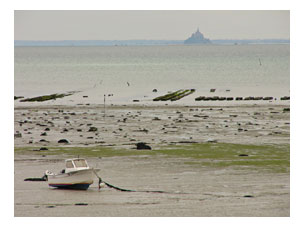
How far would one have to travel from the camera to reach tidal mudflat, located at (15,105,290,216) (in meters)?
19.2

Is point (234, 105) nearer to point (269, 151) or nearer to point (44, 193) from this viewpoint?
point (269, 151)

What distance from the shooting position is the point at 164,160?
26.5m

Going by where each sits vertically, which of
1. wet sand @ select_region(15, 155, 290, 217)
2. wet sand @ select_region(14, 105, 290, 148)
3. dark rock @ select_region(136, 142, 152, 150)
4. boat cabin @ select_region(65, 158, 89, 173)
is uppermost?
wet sand @ select_region(14, 105, 290, 148)

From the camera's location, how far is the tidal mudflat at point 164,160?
62.9ft

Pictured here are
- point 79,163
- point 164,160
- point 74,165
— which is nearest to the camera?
point 74,165

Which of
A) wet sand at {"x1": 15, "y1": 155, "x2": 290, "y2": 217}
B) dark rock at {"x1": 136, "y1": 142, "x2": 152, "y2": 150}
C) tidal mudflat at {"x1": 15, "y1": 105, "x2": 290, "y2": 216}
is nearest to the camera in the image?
wet sand at {"x1": 15, "y1": 155, "x2": 290, "y2": 217}

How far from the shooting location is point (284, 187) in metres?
21.2

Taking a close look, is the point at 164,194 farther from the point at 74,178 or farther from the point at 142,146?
the point at 142,146

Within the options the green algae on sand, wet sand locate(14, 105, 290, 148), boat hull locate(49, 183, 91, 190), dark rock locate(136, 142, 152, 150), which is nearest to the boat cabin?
boat hull locate(49, 183, 91, 190)

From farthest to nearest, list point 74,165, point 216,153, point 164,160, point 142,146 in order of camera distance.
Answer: point 142,146, point 216,153, point 164,160, point 74,165

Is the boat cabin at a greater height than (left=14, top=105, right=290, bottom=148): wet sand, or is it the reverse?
(left=14, top=105, right=290, bottom=148): wet sand

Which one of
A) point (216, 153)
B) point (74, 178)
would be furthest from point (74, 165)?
point (216, 153)

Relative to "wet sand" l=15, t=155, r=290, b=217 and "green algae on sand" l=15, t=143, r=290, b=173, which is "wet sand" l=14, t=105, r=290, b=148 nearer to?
"green algae on sand" l=15, t=143, r=290, b=173

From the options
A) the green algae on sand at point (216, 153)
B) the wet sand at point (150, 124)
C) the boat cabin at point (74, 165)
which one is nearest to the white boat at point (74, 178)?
the boat cabin at point (74, 165)
